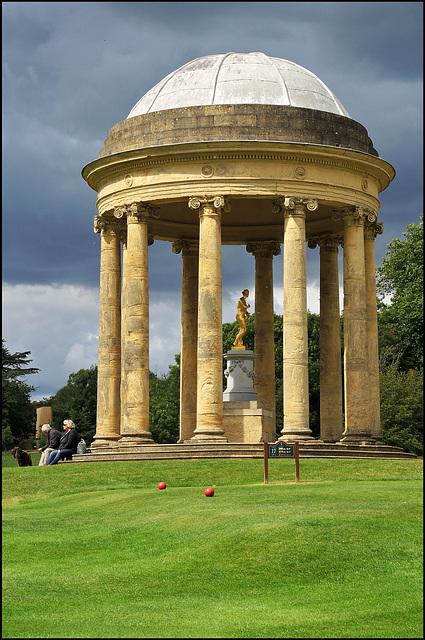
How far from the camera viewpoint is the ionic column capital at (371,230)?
78.2 metres

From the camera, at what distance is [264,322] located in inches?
3381

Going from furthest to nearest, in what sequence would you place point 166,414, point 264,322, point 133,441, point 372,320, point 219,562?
point 166,414 → point 264,322 → point 372,320 → point 133,441 → point 219,562

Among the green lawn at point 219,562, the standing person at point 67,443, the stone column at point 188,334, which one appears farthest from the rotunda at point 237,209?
the green lawn at point 219,562

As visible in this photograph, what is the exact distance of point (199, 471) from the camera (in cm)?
5625

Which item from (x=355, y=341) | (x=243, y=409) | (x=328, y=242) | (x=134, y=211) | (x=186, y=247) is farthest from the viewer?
(x=186, y=247)

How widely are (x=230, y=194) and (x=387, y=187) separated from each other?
14.7 meters

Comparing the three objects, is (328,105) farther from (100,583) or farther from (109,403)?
(100,583)

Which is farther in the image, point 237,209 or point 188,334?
point 188,334

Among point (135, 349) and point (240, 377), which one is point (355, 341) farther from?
point (135, 349)

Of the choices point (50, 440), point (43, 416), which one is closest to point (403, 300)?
point (50, 440)

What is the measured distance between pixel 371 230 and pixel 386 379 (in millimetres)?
31845

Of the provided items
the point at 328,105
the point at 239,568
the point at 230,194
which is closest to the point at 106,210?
the point at 230,194

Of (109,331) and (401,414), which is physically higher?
(109,331)

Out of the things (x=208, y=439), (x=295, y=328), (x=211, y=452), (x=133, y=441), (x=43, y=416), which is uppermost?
(x=295, y=328)
